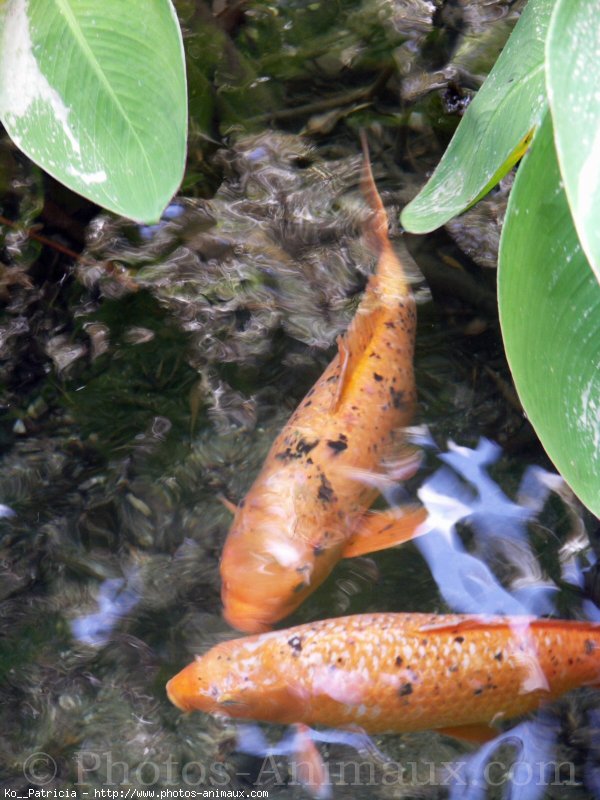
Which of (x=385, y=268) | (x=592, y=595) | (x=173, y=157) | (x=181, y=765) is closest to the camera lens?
(x=173, y=157)

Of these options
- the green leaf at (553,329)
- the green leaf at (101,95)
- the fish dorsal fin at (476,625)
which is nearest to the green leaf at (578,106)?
the green leaf at (553,329)

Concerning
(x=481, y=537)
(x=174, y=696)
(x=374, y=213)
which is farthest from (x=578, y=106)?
(x=374, y=213)

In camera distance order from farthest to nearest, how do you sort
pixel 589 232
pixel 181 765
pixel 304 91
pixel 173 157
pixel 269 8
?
1. pixel 269 8
2. pixel 304 91
3. pixel 181 765
4. pixel 173 157
5. pixel 589 232

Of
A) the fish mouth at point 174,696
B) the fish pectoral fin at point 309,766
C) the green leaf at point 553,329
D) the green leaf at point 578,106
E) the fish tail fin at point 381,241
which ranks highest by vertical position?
the green leaf at point 578,106

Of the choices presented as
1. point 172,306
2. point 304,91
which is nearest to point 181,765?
point 172,306

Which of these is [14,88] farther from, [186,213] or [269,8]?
[269,8]

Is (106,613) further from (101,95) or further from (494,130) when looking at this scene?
(494,130)

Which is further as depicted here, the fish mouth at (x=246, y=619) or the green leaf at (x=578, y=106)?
the fish mouth at (x=246, y=619)

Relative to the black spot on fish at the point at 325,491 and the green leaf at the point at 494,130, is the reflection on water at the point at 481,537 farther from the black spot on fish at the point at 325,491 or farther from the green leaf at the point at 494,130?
the green leaf at the point at 494,130

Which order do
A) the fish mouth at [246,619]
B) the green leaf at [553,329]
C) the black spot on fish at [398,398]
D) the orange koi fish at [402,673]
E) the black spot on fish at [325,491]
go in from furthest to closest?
the black spot on fish at [398,398] < the black spot on fish at [325,491] < the fish mouth at [246,619] < the orange koi fish at [402,673] < the green leaf at [553,329]
